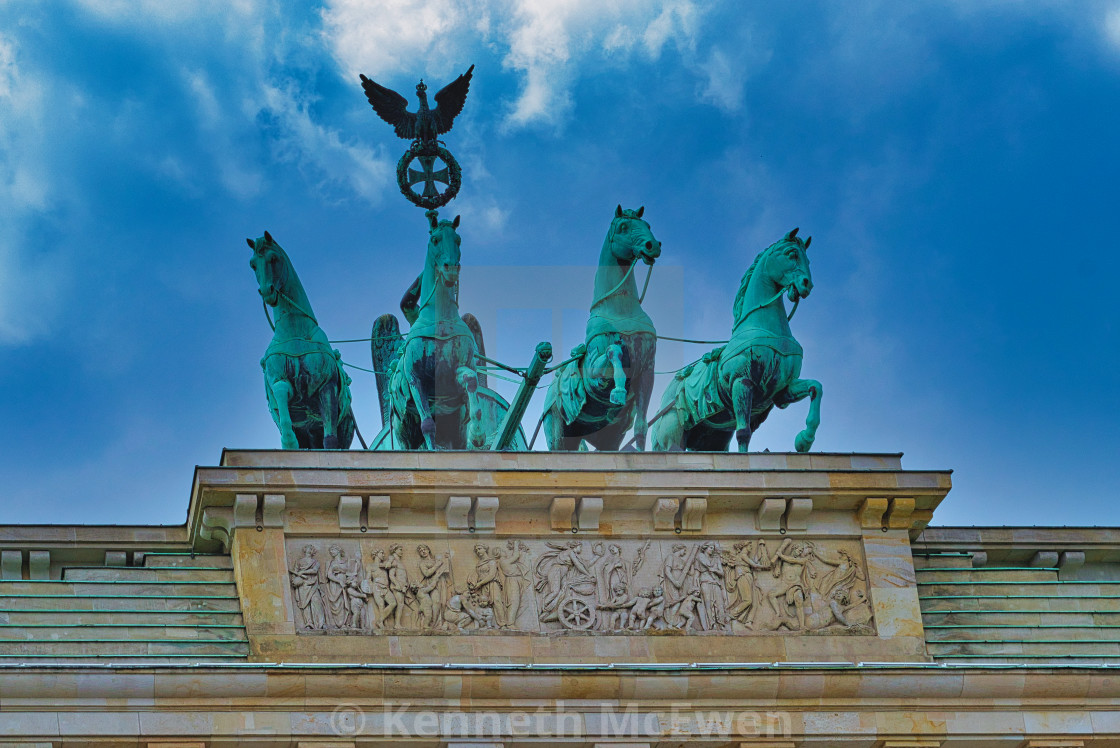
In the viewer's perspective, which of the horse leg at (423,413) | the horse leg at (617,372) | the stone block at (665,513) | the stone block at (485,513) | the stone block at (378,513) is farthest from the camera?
the horse leg at (423,413)

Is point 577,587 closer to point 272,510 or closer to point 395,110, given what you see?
point 272,510

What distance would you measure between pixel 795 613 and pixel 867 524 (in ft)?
4.44

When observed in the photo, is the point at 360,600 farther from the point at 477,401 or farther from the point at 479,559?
the point at 477,401

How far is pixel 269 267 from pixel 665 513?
5.82 meters

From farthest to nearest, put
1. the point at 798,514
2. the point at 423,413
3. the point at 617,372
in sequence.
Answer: the point at 423,413 < the point at 617,372 < the point at 798,514

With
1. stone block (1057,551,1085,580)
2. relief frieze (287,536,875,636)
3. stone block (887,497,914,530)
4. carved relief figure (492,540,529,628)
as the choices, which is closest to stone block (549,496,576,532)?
relief frieze (287,536,875,636)

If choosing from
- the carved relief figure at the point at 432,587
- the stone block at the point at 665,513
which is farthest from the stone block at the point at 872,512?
the carved relief figure at the point at 432,587

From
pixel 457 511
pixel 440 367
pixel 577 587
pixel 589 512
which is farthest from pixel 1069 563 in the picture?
pixel 440 367

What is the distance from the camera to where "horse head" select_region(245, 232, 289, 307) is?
30047mm

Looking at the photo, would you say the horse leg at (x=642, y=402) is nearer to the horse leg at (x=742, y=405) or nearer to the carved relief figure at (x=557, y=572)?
the horse leg at (x=742, y=405)

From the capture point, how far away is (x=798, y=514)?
27953 millimetres

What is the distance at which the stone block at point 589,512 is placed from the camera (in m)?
27.5

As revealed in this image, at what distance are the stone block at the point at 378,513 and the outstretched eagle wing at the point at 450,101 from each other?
22.4 feet

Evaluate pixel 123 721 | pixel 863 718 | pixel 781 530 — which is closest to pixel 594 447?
pixel 781 530
